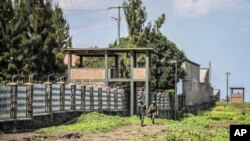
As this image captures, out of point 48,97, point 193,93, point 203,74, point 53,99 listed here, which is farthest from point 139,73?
point 203,74

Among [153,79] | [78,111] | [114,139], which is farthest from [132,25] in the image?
[114,139]

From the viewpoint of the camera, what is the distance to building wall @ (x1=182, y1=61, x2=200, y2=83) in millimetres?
89431

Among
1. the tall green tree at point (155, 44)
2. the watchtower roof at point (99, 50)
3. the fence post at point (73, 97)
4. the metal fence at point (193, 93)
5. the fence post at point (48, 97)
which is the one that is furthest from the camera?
the metal fence at point (193, 93)

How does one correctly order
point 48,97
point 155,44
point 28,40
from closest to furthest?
1. point 48,97
2. point 28,40
3. point 155,44

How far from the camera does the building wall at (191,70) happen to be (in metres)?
89.4

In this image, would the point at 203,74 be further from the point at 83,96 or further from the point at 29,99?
the point at 29,99

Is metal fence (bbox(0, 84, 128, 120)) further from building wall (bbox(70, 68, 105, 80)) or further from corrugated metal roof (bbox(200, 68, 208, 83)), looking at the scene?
corrugated metal roof (bbox(200, 68, 208, 83))

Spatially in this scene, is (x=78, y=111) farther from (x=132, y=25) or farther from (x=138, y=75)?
(x=132, y=25)

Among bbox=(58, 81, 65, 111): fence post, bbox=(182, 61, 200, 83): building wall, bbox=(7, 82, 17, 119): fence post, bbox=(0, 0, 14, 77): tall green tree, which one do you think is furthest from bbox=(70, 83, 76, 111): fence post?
bbox=(182, 61, 200, 83): building wall

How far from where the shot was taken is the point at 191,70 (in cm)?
9875

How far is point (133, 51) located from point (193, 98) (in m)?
45.5

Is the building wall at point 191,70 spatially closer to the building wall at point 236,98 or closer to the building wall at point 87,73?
the building wall at point 236,98

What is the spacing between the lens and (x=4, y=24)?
47969 millimetres

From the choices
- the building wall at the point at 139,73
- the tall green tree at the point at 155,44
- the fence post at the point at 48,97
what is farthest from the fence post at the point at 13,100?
the tall green tree at the point at 155,44
